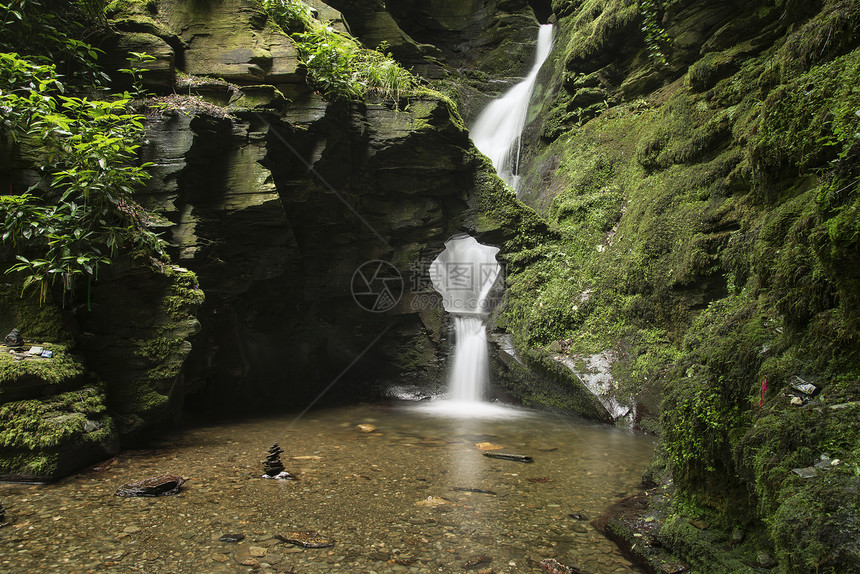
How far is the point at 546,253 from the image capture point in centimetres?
1012

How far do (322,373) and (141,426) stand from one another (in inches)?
202

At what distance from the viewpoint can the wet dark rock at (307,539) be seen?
11.1ft

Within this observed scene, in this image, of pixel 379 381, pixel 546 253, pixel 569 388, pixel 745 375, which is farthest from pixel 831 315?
pixel 379 381

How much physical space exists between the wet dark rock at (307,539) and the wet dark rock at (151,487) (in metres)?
1.46

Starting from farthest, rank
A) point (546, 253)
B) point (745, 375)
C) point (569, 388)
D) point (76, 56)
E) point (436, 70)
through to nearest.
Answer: point (436, 70) < point (546, 253) < point (569, 388) < point (76, 56) < point (745, 375)

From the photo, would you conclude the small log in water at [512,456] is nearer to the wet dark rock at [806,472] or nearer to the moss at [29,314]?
the wet dark rock at [806,472]

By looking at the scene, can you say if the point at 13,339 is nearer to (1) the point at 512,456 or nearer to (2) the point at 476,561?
(2) the point at 476,561

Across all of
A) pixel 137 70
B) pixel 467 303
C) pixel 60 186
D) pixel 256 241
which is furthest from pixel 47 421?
pixel 467 303

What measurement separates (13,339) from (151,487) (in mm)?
2393

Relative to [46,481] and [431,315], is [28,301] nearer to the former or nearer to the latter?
[46,481]

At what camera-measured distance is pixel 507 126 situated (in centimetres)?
1430

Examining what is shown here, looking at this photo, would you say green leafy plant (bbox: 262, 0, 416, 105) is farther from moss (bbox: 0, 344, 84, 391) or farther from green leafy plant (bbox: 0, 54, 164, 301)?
moss (bbox: 0, 344, 84, 391)

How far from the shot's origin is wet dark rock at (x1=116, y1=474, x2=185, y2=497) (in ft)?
13.6

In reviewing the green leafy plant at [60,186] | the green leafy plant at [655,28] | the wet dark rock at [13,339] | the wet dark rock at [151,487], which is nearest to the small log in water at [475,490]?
the wet dark rock at [151,487]
